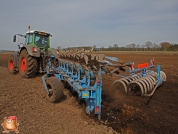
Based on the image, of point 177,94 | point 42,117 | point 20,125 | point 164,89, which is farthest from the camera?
point 164,89

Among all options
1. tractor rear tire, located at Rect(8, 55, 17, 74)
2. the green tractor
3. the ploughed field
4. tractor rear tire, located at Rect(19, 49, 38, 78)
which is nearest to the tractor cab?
the green tractor

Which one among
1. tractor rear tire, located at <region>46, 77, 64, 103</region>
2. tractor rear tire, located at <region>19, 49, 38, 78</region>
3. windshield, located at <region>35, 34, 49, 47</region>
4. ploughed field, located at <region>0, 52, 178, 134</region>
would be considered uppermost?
windshield, located at <region>35, 34, 49, 47</region>

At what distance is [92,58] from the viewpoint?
12.0ft

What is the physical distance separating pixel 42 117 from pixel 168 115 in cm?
301

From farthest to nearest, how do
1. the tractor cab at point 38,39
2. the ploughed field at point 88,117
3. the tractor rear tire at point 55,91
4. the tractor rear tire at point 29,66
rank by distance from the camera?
the tractor cab at point 38,39, the tractor rear tire at point 29,66, the tractor rear tire at point 55,91, the ploughed field at point 88,117

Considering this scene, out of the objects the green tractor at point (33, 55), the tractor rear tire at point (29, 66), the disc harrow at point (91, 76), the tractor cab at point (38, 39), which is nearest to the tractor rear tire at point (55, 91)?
the disc harrow at point (91, 76)

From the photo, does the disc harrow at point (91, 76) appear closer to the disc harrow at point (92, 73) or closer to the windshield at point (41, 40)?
the disc harrow at point (92, 73)

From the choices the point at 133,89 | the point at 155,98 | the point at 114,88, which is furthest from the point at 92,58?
the point at 155,98

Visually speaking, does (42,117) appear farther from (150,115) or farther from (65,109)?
(150,115)

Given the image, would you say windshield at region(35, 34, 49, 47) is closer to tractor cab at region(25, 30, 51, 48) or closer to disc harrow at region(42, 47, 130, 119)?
tractor cab at region(25, 30, 51, 48)

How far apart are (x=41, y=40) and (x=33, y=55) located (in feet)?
5.01

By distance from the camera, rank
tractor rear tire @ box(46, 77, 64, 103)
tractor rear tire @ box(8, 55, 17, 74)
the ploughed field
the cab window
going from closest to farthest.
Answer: the ploughed field
tractor rear tire @ box(46, 77, 64, 103)
the cab window
tractor rear tire @ box(8, 55, 17, 74)

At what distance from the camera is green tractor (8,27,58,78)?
6.80 m

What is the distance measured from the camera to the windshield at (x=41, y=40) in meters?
7.75
